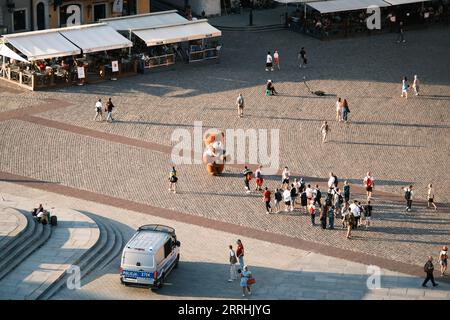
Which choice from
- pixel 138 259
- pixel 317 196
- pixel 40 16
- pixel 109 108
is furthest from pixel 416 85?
pixel 138 259

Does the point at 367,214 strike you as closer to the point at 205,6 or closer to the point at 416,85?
the point at 416,85

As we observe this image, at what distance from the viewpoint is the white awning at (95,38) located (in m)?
73.4

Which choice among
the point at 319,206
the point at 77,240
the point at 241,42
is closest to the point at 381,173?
the point at 319,206

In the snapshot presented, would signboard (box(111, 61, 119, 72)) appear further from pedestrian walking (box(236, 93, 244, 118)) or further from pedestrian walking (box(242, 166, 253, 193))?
pedestrian walking (box(242, 166, 253, 193))

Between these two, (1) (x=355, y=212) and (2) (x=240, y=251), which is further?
(1) (x=355, y=212)

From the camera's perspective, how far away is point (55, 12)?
80.8 m

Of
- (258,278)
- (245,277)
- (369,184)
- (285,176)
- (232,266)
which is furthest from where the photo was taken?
(285,176)

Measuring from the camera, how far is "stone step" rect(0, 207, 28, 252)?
49394 mm

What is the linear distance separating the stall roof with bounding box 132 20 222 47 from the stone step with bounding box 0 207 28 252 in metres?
24.7

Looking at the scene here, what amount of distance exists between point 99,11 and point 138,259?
37837mm

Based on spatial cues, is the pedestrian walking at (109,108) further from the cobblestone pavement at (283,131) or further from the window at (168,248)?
the window at (168,248)

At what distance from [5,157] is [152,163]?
692cm

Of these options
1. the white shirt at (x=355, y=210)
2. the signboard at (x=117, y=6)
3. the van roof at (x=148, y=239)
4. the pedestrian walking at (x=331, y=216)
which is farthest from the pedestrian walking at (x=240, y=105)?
the van roof at (x=148, y=239)

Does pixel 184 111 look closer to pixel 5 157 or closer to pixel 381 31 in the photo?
pixel 5 157
